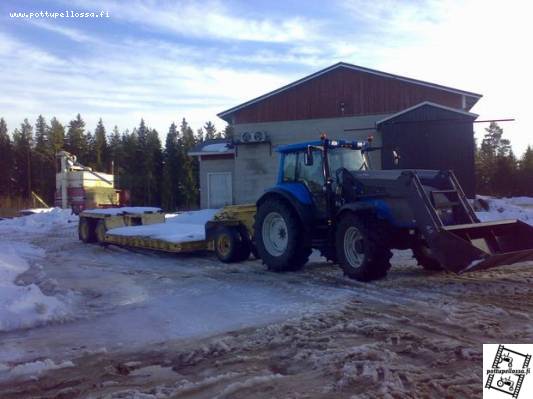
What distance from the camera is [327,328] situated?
6223 millimetres

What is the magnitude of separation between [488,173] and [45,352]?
42.8m

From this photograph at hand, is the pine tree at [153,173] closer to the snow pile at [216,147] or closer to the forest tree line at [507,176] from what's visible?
the snow pile at [216,147]

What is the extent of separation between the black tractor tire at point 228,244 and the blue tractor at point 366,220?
0.97m

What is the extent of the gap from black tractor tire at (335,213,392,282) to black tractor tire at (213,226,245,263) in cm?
352

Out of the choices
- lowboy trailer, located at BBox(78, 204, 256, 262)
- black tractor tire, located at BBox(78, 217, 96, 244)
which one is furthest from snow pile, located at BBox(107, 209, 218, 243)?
black tractor tire, located at BBox(78, 217, 96, 244)

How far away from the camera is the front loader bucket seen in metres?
7.46

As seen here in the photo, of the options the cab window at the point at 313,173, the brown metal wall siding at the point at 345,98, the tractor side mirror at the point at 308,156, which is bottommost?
the cab window at the point at 313,173

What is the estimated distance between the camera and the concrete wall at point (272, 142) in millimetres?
25781

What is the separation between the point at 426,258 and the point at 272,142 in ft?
58.8

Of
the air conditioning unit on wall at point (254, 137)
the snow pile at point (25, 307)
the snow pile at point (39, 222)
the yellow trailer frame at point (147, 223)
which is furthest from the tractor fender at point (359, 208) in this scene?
the snow pile at point (39, 222)

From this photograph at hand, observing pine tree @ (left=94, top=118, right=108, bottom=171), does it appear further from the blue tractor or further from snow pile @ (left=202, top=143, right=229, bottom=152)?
the blue tractor

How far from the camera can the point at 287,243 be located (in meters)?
10.5

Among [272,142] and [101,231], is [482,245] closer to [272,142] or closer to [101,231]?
[101,231]

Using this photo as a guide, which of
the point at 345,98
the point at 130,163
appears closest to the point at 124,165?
the point at 130,163
